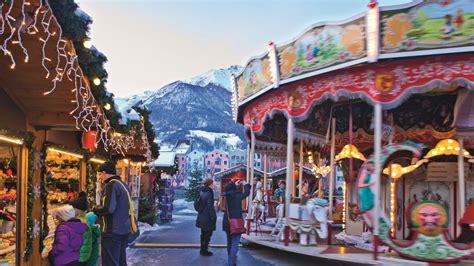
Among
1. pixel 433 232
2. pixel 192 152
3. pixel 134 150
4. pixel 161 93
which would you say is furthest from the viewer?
pixel 161 93

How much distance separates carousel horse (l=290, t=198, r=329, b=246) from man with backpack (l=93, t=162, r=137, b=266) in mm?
4682

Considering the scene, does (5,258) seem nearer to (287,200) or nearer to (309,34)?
Result: (287,200)

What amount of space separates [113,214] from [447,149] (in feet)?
26.3

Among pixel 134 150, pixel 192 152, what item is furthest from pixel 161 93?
pixel 134 150

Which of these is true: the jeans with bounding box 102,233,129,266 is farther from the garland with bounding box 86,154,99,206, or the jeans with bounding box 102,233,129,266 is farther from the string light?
the garland with bounding box 86,154,99,206

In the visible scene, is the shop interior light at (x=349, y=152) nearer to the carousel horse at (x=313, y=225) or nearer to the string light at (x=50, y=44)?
the carousel horse at (x=313, y=225)

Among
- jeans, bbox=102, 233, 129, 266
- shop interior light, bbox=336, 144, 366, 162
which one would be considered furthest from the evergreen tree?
jeans, bbox=102, 233, 129, 266

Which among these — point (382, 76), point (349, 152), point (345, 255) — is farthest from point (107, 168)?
point (349, 152)

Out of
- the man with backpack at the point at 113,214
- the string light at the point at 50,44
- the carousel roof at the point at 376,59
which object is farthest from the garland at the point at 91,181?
the carousel roof at the point at 376,59

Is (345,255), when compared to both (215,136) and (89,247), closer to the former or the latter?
(89,247)

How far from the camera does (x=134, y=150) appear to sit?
1438cm

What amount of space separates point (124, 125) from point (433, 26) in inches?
253

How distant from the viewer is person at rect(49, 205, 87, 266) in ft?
17.8

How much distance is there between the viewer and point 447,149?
10719mm
